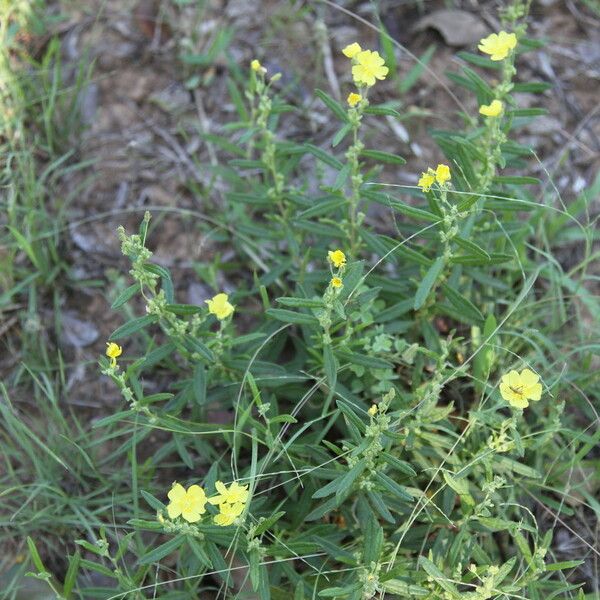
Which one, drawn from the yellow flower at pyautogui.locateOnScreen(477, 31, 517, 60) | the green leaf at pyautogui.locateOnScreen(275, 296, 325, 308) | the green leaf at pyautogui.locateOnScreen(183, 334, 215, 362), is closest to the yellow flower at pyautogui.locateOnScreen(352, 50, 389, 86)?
the yellow flower at pyautogui.locateOnScreen(477, 31, 517, 60)

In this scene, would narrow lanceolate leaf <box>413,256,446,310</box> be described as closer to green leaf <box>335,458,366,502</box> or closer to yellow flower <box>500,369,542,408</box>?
yellow flower <box>500,369,542,408</box>

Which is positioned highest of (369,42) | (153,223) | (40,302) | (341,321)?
(369,42)

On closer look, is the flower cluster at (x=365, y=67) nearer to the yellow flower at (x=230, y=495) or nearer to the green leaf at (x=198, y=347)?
the green leaf at (x=198, y=347)

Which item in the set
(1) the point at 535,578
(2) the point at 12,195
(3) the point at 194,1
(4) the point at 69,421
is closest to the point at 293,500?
(1) the point at 535,578

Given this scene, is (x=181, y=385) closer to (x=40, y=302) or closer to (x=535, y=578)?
(x=40, y=302)

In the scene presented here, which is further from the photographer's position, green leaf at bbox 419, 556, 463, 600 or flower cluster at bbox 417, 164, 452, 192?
flower cluster at bbox 417, 164, 452, 192

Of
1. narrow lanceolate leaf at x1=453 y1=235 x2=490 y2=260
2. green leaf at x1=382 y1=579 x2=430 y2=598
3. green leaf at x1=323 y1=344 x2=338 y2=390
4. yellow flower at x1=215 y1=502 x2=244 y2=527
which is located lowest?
green leaf at x1=382 y1=579 x2=430 y2=598

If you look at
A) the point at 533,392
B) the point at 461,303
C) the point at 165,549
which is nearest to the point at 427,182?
the point at 461,303
